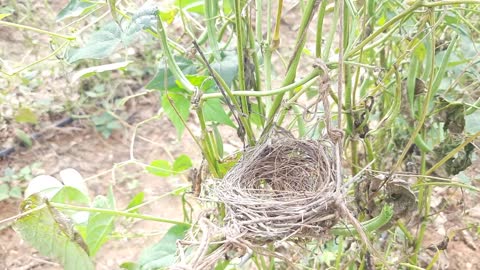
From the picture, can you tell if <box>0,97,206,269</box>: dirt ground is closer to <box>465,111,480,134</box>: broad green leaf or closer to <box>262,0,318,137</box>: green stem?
<box>262,0,318,137</box>: green stem

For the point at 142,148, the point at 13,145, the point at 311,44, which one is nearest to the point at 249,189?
the point at 142,148

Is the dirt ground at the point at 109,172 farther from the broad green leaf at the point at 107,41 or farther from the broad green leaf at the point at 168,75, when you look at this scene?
the broad green leaf at the point at 107,41

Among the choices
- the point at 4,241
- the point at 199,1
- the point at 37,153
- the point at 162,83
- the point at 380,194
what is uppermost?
the point at 199,1

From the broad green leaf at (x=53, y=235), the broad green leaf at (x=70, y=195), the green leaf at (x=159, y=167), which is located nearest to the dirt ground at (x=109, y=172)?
the green leaf at (x=159, y=167)

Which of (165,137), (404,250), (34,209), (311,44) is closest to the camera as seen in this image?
(34,209)

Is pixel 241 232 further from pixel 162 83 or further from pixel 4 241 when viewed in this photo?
pixel 4 241
